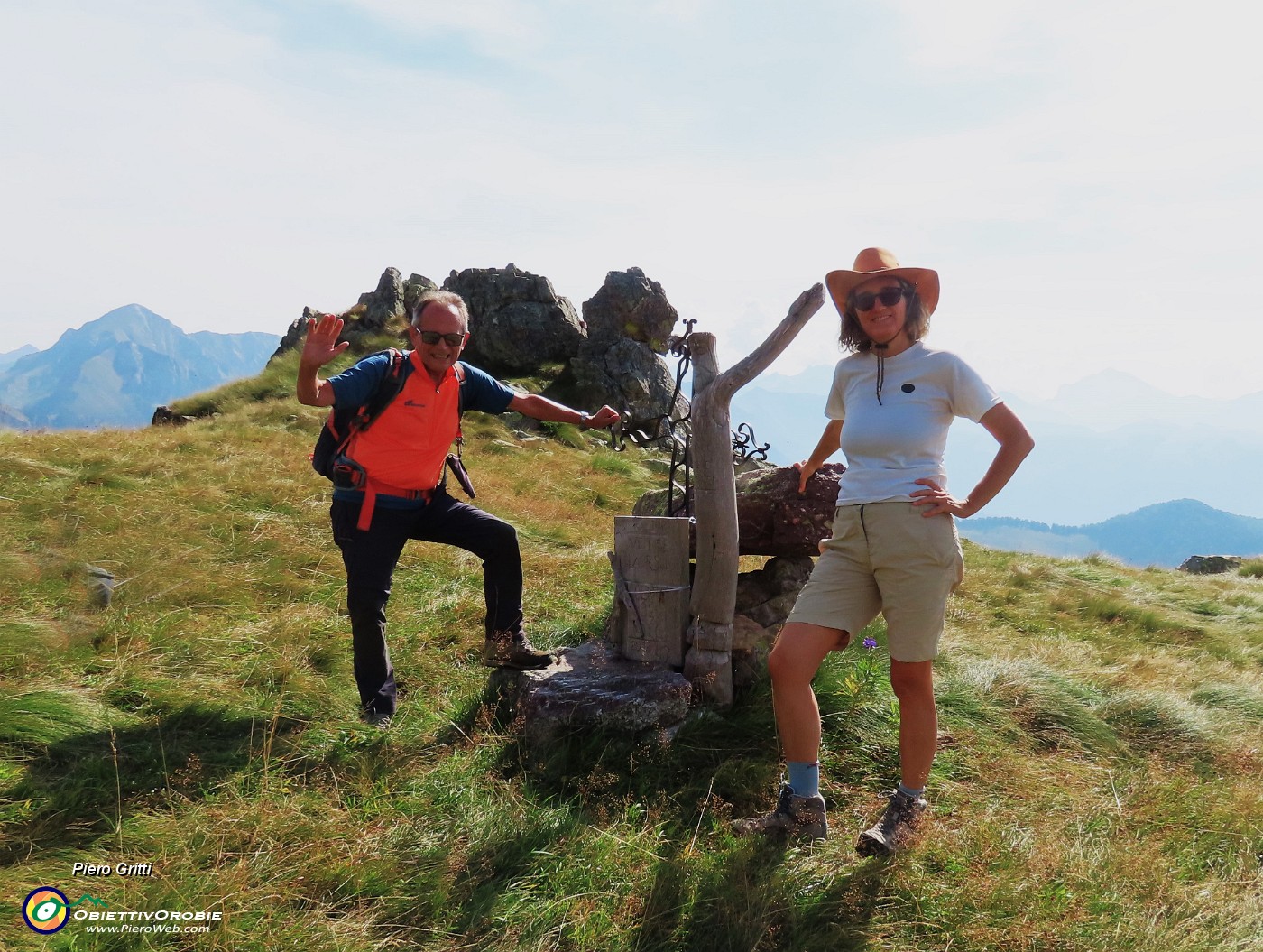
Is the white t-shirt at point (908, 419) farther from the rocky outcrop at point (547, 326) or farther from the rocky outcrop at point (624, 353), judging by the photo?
the rocky outcrop at point (547, 326)

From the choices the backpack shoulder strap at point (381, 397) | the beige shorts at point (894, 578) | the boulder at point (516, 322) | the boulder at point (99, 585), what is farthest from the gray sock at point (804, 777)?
the boulder at point (516, 322)

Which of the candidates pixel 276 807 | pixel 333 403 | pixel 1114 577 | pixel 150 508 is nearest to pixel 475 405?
pixel 333 403

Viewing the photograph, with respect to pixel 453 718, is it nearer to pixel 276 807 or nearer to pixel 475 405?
pixel 276 807

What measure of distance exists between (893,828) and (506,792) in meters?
1.89

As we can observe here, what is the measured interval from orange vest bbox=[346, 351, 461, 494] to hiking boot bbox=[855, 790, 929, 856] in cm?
317

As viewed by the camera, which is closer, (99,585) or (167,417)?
(99,585)

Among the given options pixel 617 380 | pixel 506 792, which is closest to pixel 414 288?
pixel 617 380

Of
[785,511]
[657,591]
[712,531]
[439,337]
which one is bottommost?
[657,591]

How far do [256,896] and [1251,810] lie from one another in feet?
16.4

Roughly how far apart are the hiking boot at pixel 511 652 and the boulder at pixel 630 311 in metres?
23.0

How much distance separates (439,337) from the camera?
4.73 metres

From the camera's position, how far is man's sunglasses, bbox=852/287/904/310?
3584 mm

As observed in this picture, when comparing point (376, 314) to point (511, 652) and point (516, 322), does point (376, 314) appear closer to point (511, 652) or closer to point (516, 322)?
point (516, 322)

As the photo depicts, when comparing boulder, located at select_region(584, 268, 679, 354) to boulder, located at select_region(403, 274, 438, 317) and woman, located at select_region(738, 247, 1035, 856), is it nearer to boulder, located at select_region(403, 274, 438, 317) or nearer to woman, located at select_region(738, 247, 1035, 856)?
boulder, located at select_region(403, 274, 438, 317)
